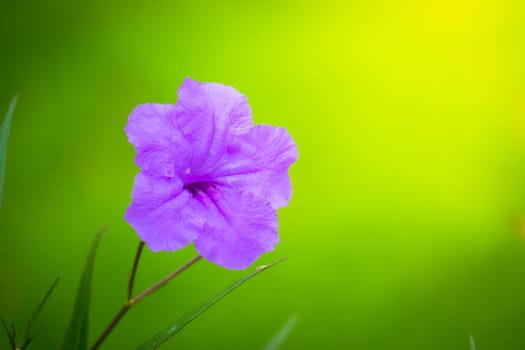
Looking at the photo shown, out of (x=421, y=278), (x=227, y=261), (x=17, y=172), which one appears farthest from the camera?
(x=421, y=278)

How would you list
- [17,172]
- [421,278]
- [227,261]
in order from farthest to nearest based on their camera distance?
[421,278]
[17,172]
[227,261]

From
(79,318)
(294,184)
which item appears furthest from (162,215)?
(294,184)

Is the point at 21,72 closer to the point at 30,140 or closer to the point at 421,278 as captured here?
the point at 30,140

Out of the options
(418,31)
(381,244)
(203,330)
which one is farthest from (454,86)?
(203,330)

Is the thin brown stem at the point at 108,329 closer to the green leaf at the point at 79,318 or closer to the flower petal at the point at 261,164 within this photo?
the green leaf at the point at 79,318

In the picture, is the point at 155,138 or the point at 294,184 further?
the point at 294,184

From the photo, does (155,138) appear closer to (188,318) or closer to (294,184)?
(188,318)

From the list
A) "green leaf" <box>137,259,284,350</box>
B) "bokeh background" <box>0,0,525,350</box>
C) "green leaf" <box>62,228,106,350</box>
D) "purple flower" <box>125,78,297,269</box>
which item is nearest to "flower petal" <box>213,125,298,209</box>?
"purple flower" <box>125,78,297,269</box>
